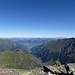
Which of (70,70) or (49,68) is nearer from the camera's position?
(70,70)

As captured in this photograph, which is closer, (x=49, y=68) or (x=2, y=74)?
(x=49, y=68)

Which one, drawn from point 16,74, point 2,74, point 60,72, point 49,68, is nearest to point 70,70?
point 60,72

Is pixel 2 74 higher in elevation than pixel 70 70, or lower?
lower

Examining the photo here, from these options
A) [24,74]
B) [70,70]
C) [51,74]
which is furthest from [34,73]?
[70,70]

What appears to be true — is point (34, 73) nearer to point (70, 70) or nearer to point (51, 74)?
point (51, 74)

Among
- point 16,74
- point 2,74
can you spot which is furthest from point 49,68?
point 2,74

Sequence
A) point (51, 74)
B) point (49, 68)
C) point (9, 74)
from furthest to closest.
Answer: point (9, 74) → point (49, 68) → point (51, 74)

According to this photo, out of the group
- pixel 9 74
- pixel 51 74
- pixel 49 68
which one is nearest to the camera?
pixel 51 74

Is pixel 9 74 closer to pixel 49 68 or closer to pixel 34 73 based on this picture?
pixel 34 73
